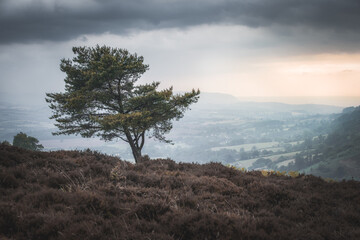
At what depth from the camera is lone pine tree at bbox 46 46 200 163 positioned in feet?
58.5

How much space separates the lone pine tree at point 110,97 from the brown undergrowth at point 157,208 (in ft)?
34.8

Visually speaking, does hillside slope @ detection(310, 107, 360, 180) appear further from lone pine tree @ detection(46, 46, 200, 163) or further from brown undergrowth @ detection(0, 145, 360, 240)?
brown undergrowth @ detection(0, 145, 360, 240)

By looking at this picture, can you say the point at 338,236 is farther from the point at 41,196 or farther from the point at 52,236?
the point at 41,196

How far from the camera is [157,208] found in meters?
4.93

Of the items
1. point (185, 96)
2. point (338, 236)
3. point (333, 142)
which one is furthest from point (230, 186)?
point (333, 142)

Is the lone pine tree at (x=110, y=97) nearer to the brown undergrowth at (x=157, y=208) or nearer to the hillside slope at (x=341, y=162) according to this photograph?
the brown undergrowth at (x=157, y=208)

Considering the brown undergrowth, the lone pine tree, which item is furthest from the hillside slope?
the brown undergrowth

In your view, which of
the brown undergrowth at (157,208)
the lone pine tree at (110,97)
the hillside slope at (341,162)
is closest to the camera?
the brown undergrowth at (157,208)

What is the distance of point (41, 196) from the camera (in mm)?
4961

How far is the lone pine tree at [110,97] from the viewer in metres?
17.8

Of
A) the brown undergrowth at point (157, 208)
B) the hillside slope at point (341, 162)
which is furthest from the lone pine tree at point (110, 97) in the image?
the hillside slope at point (341, 162)

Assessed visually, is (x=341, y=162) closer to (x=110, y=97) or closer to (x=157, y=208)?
(x=110, y=97)

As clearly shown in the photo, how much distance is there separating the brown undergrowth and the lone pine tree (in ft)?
34.8

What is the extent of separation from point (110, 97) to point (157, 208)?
50.8ft
